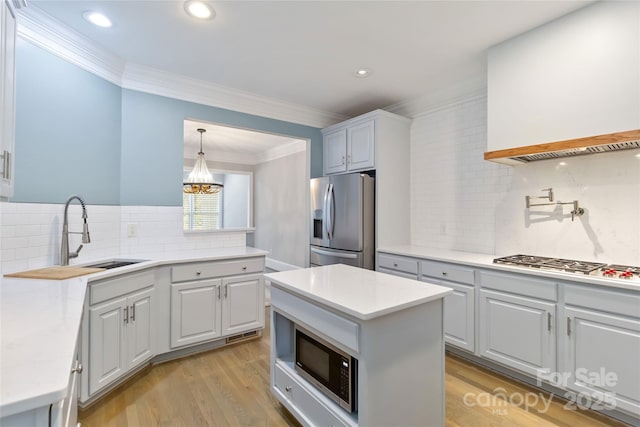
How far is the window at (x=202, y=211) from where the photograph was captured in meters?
7.84

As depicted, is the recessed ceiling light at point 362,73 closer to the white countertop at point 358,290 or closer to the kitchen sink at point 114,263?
the white countertop at point 358,290

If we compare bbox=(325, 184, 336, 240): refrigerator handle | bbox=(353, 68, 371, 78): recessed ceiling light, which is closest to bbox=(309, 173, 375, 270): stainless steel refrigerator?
bbox=(325, 184, 336, 240): refrigerator handle

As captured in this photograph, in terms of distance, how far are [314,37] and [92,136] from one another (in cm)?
201

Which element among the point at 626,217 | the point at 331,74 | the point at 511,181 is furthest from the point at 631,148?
the point at 331,74

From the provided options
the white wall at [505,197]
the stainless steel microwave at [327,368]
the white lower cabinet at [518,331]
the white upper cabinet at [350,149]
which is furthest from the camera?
the white upper cabinet at [350,149]

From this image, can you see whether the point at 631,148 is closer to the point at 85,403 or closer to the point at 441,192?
the point at 441,192

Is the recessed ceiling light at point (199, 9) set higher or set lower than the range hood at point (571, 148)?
higher

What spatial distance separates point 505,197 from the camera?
289 centimetres

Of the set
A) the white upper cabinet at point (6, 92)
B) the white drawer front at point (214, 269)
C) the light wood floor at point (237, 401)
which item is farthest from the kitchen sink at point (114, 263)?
the white upper cabinet at point (6, 92)

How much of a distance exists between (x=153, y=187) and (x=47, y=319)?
214 centimetres

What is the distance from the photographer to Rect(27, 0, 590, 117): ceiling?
6.64 feet

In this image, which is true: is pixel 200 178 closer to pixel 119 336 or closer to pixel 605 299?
pixel 119 336

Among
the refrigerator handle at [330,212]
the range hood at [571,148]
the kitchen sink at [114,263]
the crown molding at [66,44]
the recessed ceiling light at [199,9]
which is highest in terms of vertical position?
the recessed ceiling light at [199,9]

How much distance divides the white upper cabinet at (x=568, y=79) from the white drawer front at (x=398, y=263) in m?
1.25
